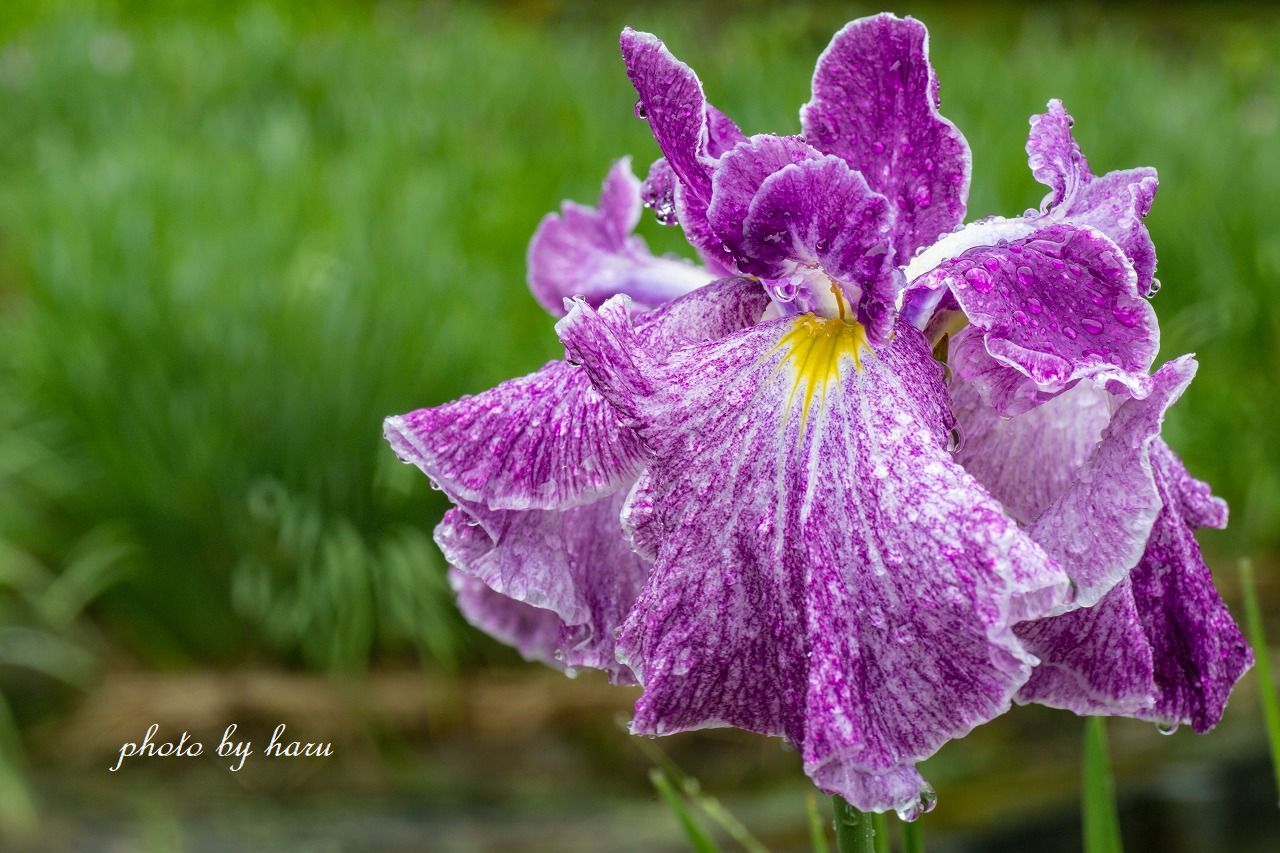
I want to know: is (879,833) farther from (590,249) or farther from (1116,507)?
(590,249)

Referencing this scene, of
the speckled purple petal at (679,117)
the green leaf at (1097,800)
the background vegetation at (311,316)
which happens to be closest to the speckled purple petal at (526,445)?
the speckled purple petal at (679,117)

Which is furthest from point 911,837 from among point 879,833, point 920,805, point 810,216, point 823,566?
point 810,216

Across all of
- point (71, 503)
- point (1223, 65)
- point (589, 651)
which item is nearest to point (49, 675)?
point (71, 503)

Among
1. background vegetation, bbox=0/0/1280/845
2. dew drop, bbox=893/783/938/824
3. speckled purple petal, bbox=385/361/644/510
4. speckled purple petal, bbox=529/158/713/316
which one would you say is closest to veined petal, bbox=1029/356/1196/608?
dew drop, bbox=893/783/938/824

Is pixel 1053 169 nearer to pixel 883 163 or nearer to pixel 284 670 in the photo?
pixel 883 163

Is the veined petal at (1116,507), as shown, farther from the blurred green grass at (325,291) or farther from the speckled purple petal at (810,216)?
the blurred green grass at (325,291)
